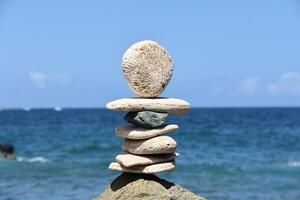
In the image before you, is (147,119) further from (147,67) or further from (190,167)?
(190,167)

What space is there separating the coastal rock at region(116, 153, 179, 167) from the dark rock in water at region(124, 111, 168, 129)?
0.93 ft

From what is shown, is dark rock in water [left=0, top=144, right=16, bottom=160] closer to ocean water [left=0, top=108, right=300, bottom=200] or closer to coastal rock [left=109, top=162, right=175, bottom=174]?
ocean water [left=0, top=108, right=300, bottom=200]

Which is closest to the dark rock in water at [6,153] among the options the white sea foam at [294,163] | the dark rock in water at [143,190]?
the white sea foam at [294,163]

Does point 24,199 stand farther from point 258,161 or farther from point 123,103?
point 258,161

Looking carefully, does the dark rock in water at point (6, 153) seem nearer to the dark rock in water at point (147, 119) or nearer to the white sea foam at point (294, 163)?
the white sea foam at point (294, 163)

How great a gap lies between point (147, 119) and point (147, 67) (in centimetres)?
47

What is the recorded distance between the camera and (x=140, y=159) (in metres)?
6.40

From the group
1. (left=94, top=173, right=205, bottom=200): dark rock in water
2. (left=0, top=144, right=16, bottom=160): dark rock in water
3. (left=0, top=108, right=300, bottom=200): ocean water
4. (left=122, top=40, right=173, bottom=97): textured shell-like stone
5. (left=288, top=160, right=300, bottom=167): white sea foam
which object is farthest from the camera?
(left=0, top=144, right=16, bottom=160): dark rock in water

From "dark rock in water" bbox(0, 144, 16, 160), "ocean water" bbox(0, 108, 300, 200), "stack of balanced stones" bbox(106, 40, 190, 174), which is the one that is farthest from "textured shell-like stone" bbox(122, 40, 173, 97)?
"dark rock in water" bbox(0, 144, 16, 160)

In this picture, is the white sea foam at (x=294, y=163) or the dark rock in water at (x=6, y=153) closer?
the white sea foam at (x=294, y=163)

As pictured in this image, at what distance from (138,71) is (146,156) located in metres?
0.79

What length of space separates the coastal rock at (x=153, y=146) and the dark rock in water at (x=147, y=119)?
129 mm

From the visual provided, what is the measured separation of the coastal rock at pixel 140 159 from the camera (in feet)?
Result: 20.9

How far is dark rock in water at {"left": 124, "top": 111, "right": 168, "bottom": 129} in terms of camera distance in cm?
640
